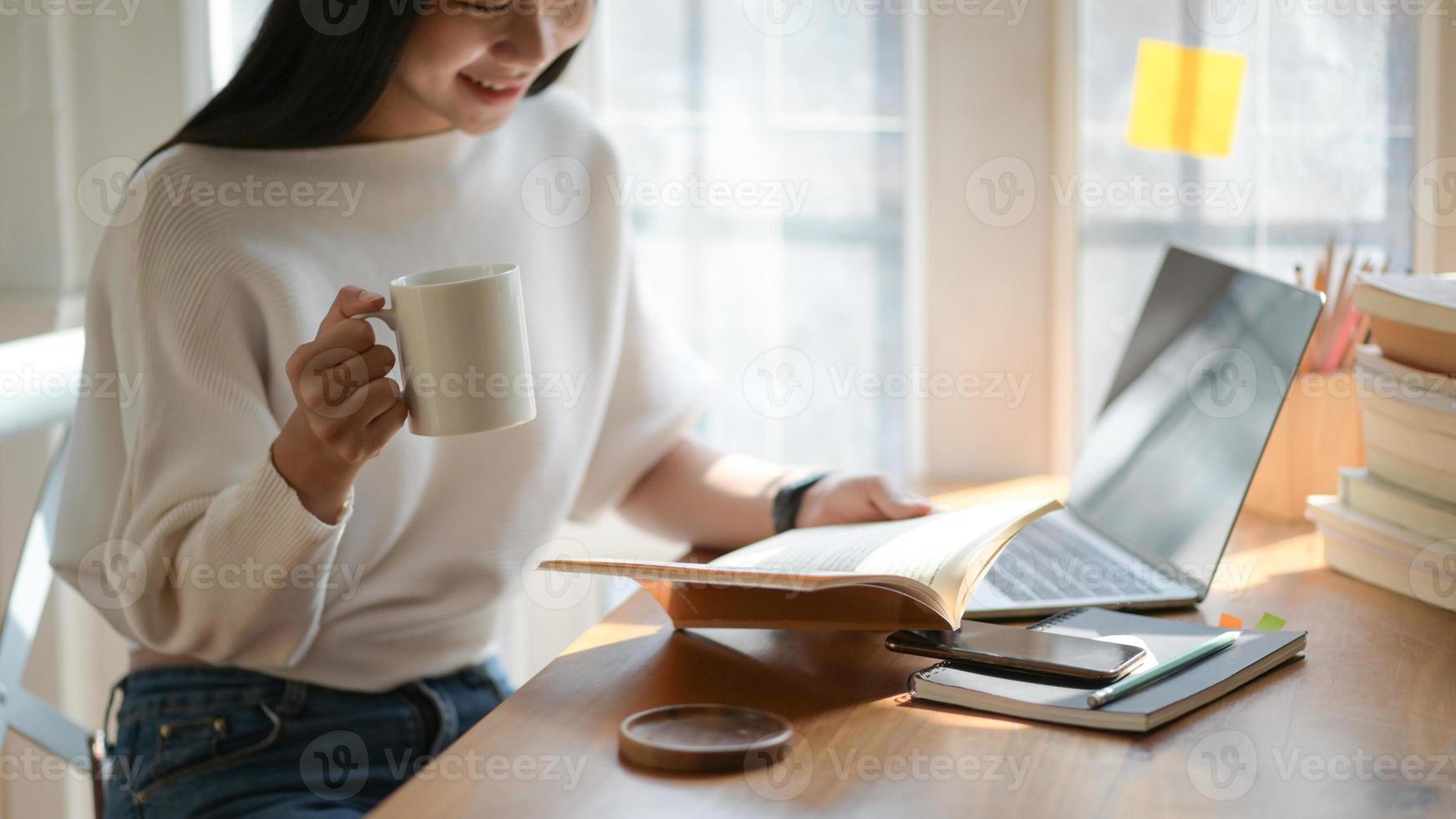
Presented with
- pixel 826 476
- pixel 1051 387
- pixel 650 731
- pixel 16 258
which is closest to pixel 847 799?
pixel 650 731

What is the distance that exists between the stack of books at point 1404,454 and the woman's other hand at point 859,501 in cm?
34

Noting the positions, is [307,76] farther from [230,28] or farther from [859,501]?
[230,28]

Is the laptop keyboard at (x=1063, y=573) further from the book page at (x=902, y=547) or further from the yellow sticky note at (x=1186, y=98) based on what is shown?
the yellow sticky note at (x=1186, y=98)

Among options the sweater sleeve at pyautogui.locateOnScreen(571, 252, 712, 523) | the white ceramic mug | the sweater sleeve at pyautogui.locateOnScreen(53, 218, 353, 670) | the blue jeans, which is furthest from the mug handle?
the sweater sleeve at pyautogui.locateOnScreen(571, 252, 712, 523)

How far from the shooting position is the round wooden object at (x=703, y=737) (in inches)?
25.7

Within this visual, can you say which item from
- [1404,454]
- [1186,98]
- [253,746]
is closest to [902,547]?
[1404,454]

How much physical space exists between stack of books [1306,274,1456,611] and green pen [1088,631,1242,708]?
0.23 m

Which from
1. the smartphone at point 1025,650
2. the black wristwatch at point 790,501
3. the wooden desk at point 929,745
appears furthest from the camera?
the black wristwatch at point 790,501

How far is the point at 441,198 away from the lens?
3.73 feet

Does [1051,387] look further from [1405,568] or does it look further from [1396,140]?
[1405,568]

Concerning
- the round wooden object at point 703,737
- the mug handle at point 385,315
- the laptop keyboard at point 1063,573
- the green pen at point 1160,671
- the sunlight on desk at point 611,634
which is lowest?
the sunlight on desk at point 611,634

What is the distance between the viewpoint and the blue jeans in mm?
940

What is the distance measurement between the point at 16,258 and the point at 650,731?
3.89ft

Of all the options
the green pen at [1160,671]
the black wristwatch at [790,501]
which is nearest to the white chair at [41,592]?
the black wristwatch at [790,501]
